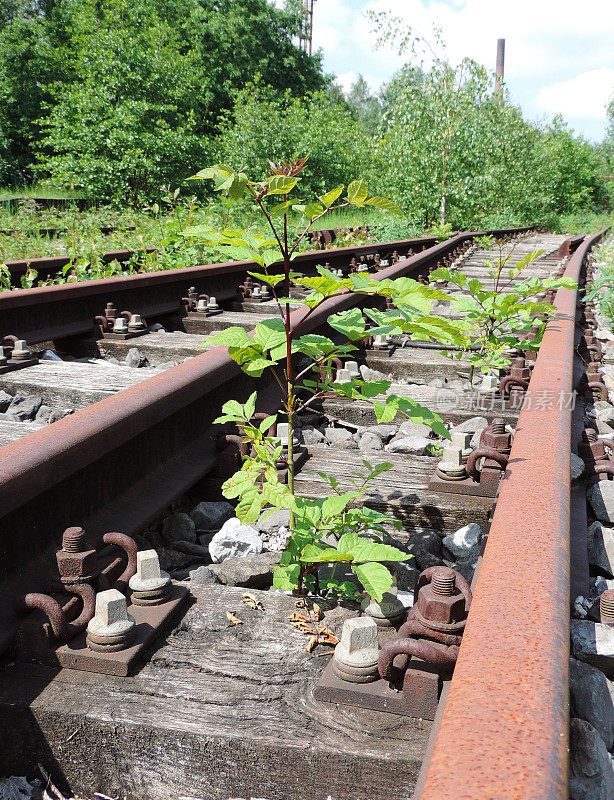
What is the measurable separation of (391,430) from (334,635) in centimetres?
181

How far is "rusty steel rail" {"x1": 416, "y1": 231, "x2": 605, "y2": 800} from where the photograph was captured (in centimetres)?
73

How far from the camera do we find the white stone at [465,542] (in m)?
2.25

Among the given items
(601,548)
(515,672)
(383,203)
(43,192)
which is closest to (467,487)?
(601,548)

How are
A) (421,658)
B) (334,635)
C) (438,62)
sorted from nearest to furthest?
(421,658), (334,635), (438,62)

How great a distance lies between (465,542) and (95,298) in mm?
3413

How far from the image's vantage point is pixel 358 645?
140 centimetres

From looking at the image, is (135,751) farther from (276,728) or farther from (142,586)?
(142,586)

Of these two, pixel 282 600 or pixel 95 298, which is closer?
pixel 282 600

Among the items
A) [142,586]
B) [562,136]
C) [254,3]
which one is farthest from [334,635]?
[562,136]

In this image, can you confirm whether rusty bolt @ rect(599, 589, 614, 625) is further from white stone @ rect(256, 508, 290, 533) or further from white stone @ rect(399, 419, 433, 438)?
white stone @ rect(399, 419, 433, 438)

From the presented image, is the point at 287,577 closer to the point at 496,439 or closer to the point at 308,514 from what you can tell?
the point at 308,514

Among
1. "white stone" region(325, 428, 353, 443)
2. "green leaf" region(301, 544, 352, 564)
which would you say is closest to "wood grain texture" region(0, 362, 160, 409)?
"white stone" region(325, 428, 353, 443)

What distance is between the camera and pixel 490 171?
67.2ft

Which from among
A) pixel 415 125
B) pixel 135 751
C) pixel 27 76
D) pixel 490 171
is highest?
pixel 27 76
